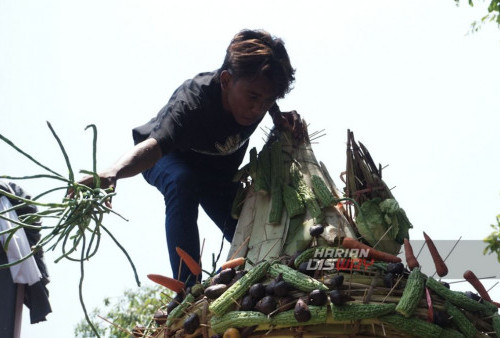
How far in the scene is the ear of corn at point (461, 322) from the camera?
2473mm

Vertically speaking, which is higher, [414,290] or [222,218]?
[222,218]

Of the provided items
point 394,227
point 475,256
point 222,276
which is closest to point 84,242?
point 222,276

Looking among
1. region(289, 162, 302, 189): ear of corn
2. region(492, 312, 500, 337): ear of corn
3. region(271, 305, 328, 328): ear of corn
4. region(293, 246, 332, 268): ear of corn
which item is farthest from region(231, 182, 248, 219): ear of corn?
region(492, 312, 500, 337): ear of corn

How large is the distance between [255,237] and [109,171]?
670 millimetres

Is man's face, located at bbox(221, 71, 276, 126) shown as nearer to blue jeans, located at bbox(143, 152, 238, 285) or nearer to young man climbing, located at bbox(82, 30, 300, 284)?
young man climbing, located at bbox(82, 30, 300, 284)

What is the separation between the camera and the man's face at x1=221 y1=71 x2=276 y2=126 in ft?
10.4

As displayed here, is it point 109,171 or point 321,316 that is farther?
point 109,171

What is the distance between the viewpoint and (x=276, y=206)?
9.79 feet

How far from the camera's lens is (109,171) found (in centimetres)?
273

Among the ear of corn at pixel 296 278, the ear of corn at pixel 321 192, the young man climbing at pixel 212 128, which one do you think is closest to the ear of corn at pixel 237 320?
the ear of corn at pixel 296 278

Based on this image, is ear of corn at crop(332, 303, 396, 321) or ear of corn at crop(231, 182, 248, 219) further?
ear of corn at crop(231, 182, 248, 219)

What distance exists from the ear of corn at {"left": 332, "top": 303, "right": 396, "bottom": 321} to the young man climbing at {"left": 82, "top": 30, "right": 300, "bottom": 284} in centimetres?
88

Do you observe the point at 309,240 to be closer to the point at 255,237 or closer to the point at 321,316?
the point at 255,237

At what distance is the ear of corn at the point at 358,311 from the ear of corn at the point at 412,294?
5cm
